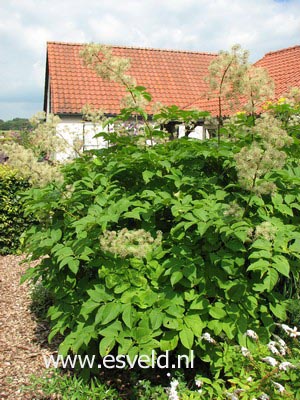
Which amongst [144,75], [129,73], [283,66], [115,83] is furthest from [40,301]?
[144,75]

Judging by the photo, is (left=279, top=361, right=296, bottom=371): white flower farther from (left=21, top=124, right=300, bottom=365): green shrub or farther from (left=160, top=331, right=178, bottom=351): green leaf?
(left=160, top=331, right=178, bottom=351): green leaf

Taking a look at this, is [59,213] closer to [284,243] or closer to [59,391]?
[59,391]

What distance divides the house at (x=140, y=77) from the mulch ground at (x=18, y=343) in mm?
7676

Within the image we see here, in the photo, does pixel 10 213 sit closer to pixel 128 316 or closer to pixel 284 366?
pixel 128 316

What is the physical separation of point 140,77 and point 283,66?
5.73m

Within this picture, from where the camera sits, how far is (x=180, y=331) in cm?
212

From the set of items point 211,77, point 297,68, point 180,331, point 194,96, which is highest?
point 194,96

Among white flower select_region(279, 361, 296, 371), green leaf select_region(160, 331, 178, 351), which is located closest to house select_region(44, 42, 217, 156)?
green leaf select_region(160, 331, 178, 351)

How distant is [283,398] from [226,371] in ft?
1.26

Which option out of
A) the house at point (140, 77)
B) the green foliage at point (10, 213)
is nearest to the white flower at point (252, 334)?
the green foliage at point (10, 213)

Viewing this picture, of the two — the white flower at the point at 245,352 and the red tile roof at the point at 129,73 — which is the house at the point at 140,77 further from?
the white flower at the point at 245,352

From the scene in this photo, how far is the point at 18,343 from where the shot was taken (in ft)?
11.2

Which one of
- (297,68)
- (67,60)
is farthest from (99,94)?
(297,68)

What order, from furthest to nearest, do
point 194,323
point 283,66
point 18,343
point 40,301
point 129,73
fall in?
point 129,73 → point 283,66 → point 40,301 → point 18,343 → point 194,323
